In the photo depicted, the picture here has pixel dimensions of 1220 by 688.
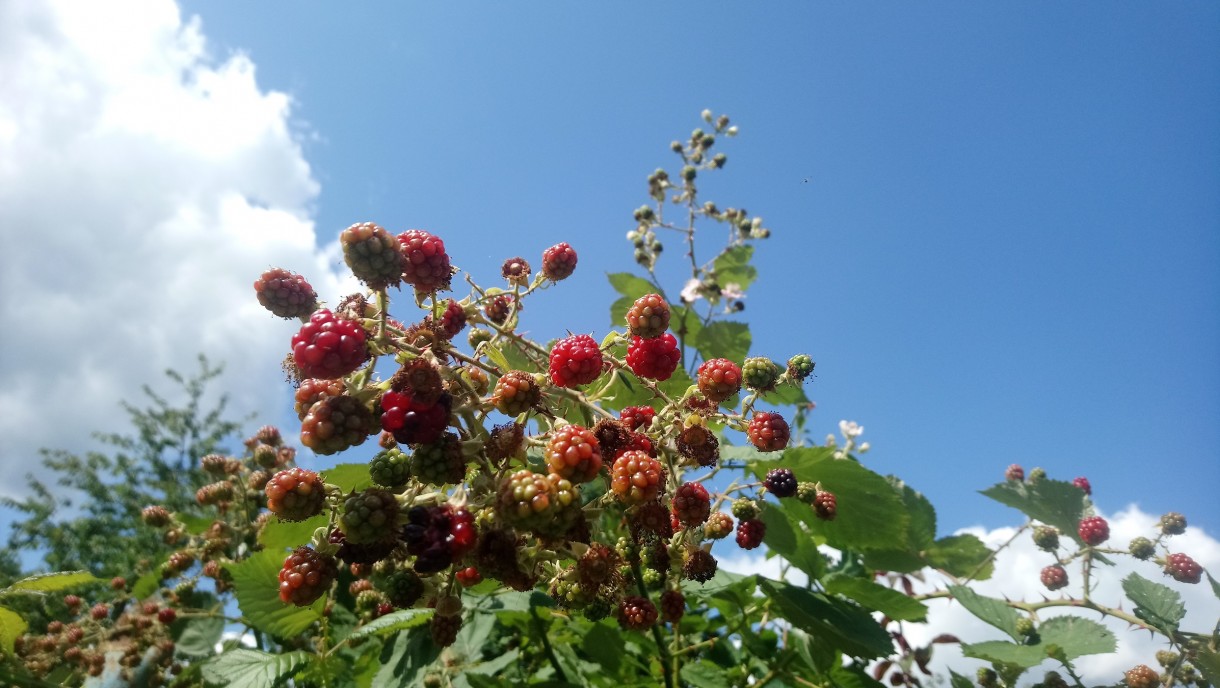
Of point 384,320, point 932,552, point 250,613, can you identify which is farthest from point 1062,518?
point 250,613

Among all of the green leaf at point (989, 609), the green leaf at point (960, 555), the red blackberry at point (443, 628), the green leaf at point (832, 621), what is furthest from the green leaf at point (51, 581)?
the green leaf at point (960, 555)

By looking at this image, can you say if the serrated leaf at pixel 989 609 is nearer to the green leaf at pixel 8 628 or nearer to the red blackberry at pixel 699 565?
the red blackberry at pixel 699 565

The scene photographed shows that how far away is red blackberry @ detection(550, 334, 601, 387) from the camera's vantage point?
1.68 metres

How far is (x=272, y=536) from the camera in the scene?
8.07 ft

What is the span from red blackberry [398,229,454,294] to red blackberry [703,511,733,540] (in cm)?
103

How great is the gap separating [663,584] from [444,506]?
130cm

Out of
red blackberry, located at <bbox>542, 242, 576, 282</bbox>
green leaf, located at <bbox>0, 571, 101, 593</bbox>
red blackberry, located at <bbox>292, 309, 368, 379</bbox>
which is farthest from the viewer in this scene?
red blackberry, located at <bbox>542, 242, 576, 282</bbox>

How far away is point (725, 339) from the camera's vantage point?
400cm

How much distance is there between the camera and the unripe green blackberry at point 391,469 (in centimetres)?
→ 148

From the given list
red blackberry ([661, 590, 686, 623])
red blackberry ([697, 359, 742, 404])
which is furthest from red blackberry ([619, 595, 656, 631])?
red blackberry ([697, 359, 742, 404])

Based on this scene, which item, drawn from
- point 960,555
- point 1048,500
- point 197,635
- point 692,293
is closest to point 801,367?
point 1048,500

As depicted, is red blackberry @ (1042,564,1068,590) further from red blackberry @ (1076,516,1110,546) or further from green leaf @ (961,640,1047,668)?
green leaf @ (961,640,1047,668)

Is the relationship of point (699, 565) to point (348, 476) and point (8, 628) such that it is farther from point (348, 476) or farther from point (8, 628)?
point (8, 628)

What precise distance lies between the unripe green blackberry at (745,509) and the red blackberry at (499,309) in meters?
0.96
